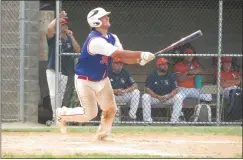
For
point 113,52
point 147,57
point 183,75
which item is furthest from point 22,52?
point 147,57

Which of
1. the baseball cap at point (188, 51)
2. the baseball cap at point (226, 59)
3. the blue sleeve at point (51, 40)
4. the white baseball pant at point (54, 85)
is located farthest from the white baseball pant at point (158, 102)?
the blue sleeve at point (51, 40)

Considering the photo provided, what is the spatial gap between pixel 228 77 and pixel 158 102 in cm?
156

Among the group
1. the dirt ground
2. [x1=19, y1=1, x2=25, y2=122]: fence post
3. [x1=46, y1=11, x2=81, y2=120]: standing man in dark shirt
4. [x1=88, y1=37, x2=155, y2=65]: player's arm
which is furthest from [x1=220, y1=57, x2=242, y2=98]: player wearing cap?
[x1=88, y1=37, x2=155, y2=65]: player's arm

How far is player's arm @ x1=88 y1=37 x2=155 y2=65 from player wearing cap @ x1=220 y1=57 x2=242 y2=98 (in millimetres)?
4421

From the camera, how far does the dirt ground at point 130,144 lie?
853cm

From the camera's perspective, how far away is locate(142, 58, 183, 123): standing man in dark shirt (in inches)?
456

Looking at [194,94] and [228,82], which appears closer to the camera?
[194,94]

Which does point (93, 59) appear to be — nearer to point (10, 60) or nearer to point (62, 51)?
point (62, 51)

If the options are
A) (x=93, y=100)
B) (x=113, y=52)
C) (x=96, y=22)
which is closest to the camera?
(x=113, y=52)

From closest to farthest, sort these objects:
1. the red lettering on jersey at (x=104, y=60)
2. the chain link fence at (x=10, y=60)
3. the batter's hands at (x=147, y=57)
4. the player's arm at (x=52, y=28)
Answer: the batter's hands at (x=147, y=57) → the red lettering on jersey at (x=104, y=60) → the player's arm at (x=52, y=28) → the chain link fence at (x=10, y=60)

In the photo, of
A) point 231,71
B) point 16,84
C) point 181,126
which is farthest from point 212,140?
point 16,84

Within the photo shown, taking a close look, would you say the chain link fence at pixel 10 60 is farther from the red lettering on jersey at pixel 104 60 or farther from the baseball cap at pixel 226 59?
the baseball cap at pixel 226 59

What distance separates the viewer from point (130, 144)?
929 centimetres

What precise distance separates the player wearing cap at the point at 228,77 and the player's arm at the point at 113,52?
14.5 feet
